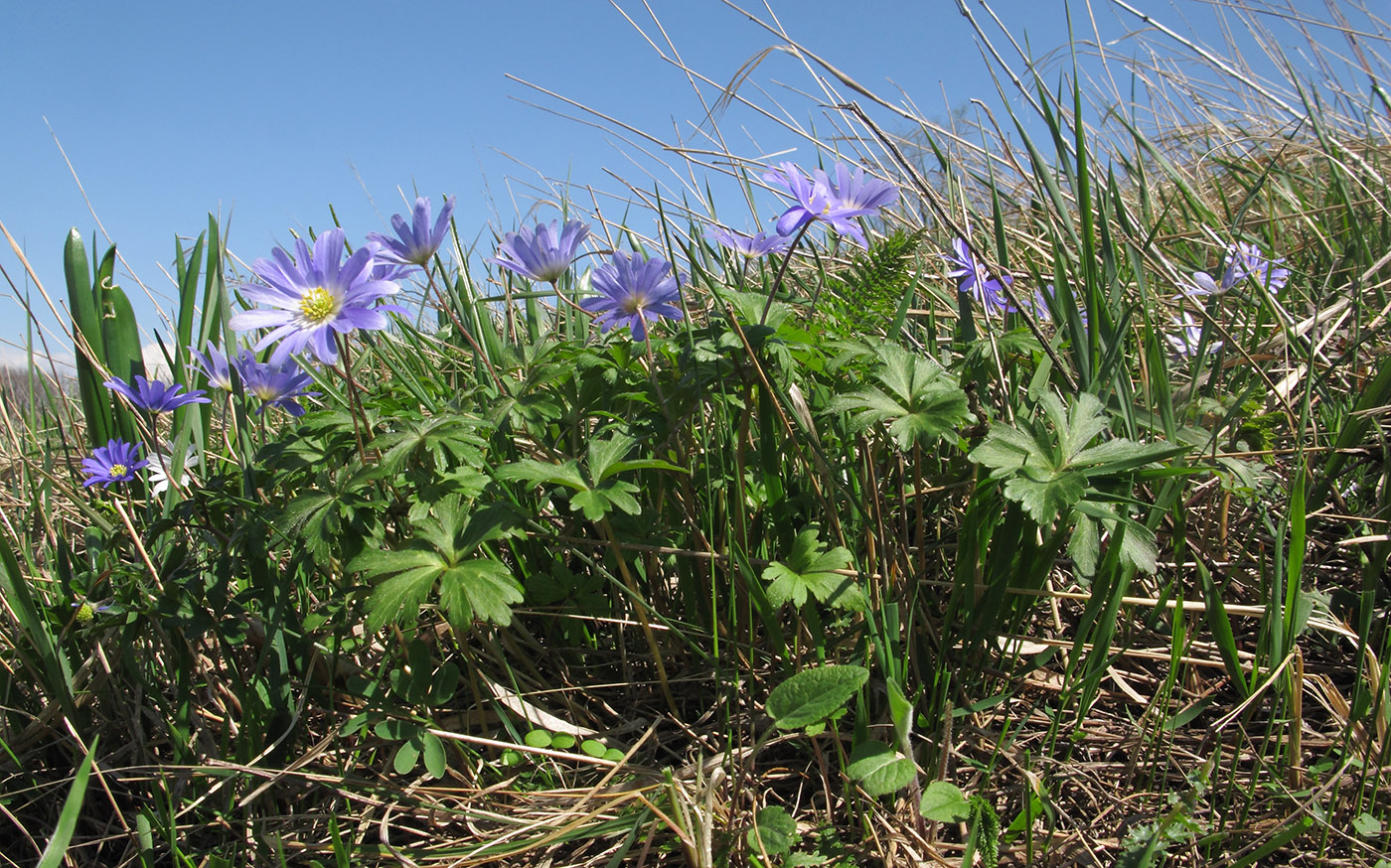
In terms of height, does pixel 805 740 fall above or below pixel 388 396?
below

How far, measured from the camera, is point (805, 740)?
1.39m

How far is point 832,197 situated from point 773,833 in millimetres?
973

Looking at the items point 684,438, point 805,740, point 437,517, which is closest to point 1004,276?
point 684,438

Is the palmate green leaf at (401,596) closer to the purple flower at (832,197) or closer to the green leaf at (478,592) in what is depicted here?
the green leaf at (478,592)

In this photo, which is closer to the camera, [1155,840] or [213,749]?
[1155,840]

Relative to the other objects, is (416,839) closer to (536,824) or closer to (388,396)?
(536,824)

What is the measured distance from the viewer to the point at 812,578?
47.2 inches

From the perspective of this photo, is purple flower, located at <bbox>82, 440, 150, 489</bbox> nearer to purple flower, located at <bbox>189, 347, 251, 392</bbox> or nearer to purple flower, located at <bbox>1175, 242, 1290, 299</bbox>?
purple flower, located at <bbox>189, 347, 251, 392</bbox>

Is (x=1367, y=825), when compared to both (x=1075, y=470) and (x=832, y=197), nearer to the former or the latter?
(x=1075, y=470)

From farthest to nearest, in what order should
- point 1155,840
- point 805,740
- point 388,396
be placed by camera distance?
point 388,396 < point 805,740 < point 1155,840

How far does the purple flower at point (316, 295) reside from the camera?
118 centimetres

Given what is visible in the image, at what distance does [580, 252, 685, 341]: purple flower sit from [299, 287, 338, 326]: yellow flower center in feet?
1.30

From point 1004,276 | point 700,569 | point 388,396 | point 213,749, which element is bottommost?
point 213,749

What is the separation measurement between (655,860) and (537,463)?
2.04 ft
